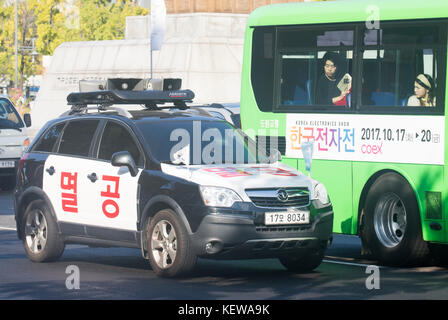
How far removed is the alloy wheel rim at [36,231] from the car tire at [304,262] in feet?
8.76

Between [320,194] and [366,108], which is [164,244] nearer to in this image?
[320,194]

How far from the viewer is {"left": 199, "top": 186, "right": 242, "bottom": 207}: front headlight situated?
10.3m

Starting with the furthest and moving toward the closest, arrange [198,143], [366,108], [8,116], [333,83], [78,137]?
[8,116]
[333,83]
[366,108]
[78,137]
[198,143]

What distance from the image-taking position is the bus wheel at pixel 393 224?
39.6ft

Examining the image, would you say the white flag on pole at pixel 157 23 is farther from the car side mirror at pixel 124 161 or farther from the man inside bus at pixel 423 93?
the car side mirror at pixel 124 161

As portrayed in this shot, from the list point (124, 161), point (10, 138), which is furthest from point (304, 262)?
point (10, 138)

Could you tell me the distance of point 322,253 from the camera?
11047 millimetres

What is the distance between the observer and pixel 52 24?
6619cm

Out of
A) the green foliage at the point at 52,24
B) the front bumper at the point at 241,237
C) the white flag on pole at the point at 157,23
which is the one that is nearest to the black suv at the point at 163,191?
the front bumper at the point at 241,237

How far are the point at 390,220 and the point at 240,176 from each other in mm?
2677

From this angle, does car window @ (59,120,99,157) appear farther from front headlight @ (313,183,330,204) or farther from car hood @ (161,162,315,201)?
front headlight @ (313,183,330,204)
